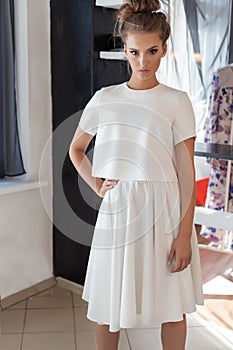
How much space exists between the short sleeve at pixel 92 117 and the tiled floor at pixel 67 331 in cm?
92

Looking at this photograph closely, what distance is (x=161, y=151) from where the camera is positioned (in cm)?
134

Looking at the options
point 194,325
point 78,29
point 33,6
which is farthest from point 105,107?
point 194,325

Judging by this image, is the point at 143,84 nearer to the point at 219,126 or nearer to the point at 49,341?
the point at 49,341

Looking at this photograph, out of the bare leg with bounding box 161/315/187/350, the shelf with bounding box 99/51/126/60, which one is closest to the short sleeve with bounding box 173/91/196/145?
the bare leg with bounding box 161/315/187/350

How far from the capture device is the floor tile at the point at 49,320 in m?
1.97

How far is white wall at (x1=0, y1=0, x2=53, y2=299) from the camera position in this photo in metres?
2.10

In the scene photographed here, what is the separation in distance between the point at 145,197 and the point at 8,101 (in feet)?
3.37

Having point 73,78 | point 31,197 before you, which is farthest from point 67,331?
point 73,78

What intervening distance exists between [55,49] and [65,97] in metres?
0.23

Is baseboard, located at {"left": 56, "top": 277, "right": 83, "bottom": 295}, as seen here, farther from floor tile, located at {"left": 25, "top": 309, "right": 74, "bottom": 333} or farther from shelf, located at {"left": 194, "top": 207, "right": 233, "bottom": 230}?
shelf, located at {"left": 194, "top": 207, "right": 233, "bottom": 230}

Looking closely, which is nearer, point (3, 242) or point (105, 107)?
point (105, 107)

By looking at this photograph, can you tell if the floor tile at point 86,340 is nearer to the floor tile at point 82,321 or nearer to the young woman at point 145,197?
the floor tile at point 82,321

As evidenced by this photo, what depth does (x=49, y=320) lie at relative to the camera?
2.05 m

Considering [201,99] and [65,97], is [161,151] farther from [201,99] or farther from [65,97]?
[201,99]
